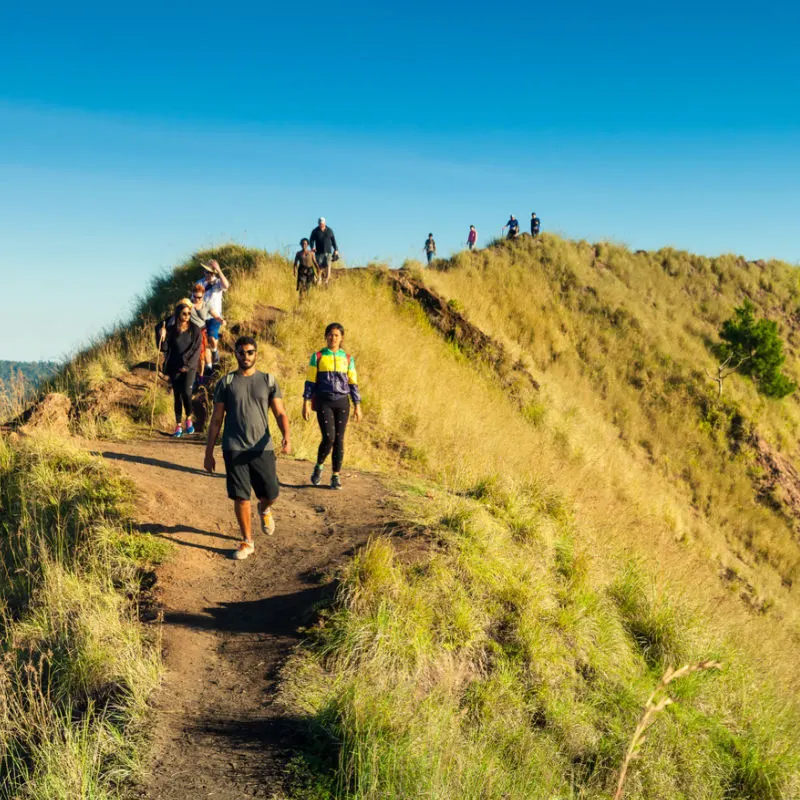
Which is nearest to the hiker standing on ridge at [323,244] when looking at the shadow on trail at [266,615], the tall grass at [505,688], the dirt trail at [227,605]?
the dirt trail at [227,605]

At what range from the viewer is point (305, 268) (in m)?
15.9

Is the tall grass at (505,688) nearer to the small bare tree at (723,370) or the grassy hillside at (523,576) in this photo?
the grassy hillside at (523,576)

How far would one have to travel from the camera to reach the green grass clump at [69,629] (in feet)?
11.0

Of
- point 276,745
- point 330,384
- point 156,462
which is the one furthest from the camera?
point 156,462

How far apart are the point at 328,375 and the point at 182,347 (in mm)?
3281

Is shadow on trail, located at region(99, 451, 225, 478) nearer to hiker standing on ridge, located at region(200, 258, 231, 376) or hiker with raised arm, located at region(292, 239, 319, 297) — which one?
hiker standing on ridge, located at region(200, 258, 231, 376)

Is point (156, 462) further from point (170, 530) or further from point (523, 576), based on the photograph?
point (523, 576)

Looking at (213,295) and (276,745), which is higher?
(213,295)

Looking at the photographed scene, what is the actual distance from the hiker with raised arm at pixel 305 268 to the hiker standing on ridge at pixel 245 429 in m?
10.4

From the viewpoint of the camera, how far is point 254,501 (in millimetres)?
7754

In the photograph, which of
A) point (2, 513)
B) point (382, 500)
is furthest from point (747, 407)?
point (2, 513)

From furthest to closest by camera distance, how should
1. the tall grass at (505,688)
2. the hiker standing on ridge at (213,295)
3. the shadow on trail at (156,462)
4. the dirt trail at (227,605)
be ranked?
the hiker standing on ridge at (213,295), the shadow on trail at (156,462), the tall grass at (505,688), the dirt trail at (227,605)

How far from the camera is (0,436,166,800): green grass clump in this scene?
337 centimetres

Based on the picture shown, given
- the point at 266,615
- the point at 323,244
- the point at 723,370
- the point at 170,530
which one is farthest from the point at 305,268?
the point at 723,370
